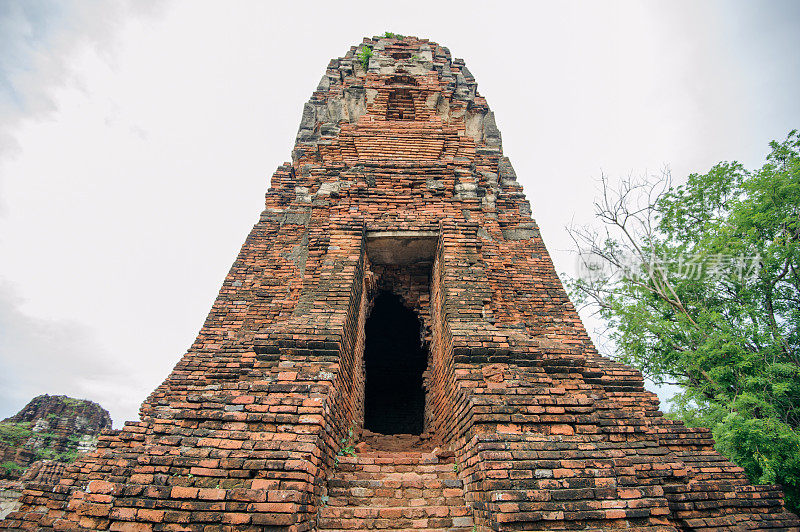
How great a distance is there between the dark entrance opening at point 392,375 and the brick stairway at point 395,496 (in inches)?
194

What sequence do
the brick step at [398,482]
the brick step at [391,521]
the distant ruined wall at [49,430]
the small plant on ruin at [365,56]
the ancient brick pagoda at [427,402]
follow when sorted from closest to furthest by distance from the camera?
the ancient brick pagoda at [427,402] → the brick step at [391,521] → the brick step at [398,482] → the small plant on ruin at [365,56] → the distant ruined wall at [49,430]

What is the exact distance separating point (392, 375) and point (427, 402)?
4.04 m

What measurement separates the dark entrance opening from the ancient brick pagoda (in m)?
2.84

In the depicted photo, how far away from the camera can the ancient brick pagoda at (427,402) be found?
2.63 metres

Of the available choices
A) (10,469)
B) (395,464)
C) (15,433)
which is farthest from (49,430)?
(395,464)

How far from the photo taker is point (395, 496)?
126 inches

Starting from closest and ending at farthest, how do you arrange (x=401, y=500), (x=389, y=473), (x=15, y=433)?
(x=401, y=500) → (x=389, y=473) → (x=15, y=433)

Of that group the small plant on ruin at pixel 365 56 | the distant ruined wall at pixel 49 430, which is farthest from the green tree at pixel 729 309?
the distant ruined wall at pixel 49 430

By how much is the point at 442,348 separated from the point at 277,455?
2.25m

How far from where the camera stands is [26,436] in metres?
10.1

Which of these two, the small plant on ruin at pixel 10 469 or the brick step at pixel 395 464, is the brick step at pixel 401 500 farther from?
the small plant on ruin at pixel 10 469

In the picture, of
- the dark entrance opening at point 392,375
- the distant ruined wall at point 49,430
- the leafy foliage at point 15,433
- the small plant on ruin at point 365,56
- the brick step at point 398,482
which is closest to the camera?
the brick step at point 398,482

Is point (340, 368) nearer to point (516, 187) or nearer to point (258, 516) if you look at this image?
Result: point (258, 516)

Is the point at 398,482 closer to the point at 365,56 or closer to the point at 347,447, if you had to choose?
the point at 347,447
